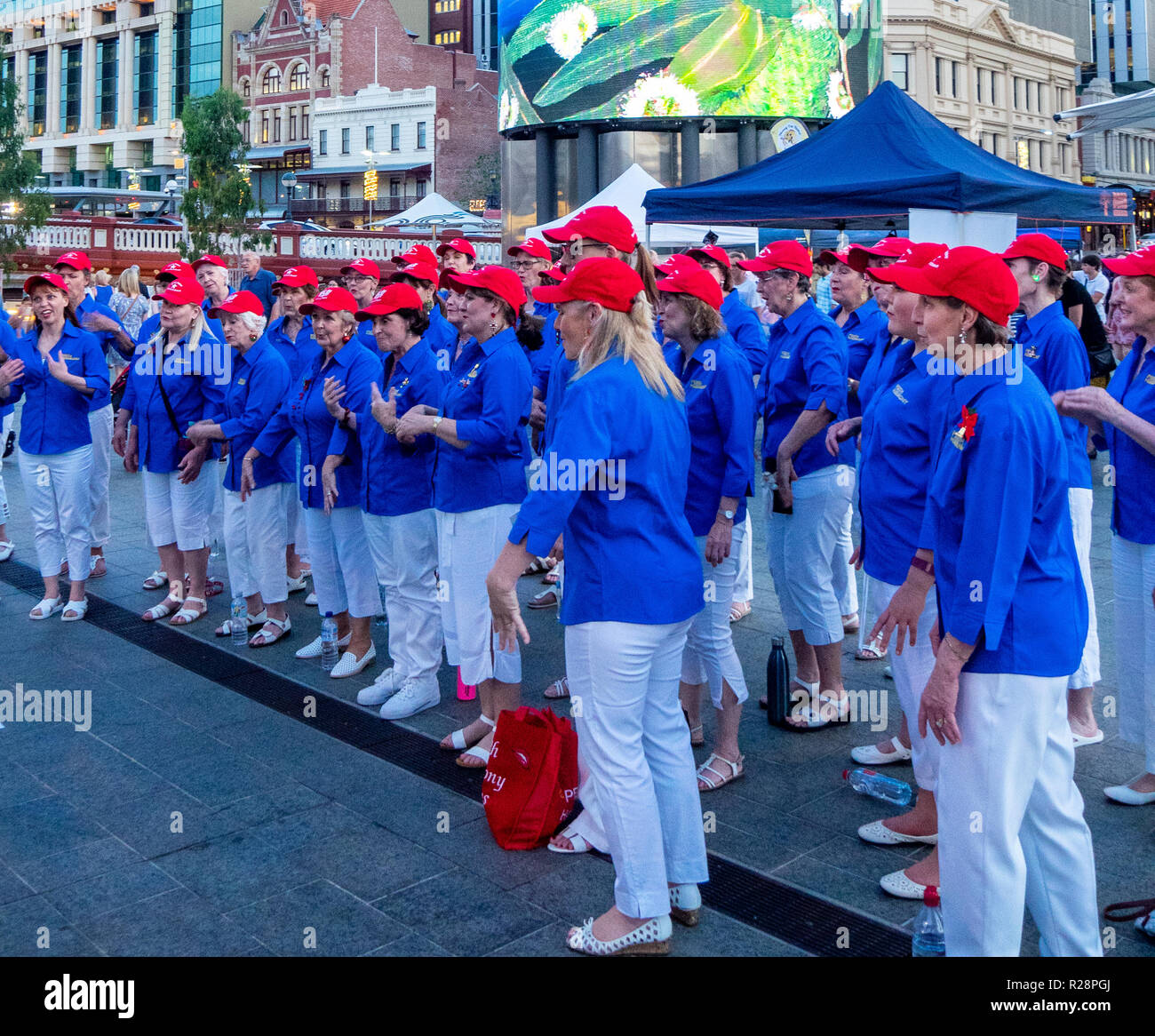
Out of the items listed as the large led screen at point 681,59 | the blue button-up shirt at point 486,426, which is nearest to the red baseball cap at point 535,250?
the blue button-up shirt at point 486,426

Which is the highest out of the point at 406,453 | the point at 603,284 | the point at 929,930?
the point at 603,284

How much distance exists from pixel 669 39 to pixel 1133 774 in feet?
126

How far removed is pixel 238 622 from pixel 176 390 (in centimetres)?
154

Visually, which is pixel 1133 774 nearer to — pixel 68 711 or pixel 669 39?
pixel 68 711

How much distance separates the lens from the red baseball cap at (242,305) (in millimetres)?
7480

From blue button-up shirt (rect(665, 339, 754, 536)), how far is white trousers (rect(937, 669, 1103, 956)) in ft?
6.56

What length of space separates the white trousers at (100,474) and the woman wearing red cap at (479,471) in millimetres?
4494

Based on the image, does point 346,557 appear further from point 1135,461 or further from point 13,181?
point 13,181

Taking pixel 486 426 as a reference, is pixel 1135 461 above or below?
below

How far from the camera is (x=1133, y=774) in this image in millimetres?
5281

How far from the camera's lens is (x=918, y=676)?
4.42m

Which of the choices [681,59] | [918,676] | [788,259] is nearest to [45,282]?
[788,259]

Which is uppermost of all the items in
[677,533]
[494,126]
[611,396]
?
[494,126]
